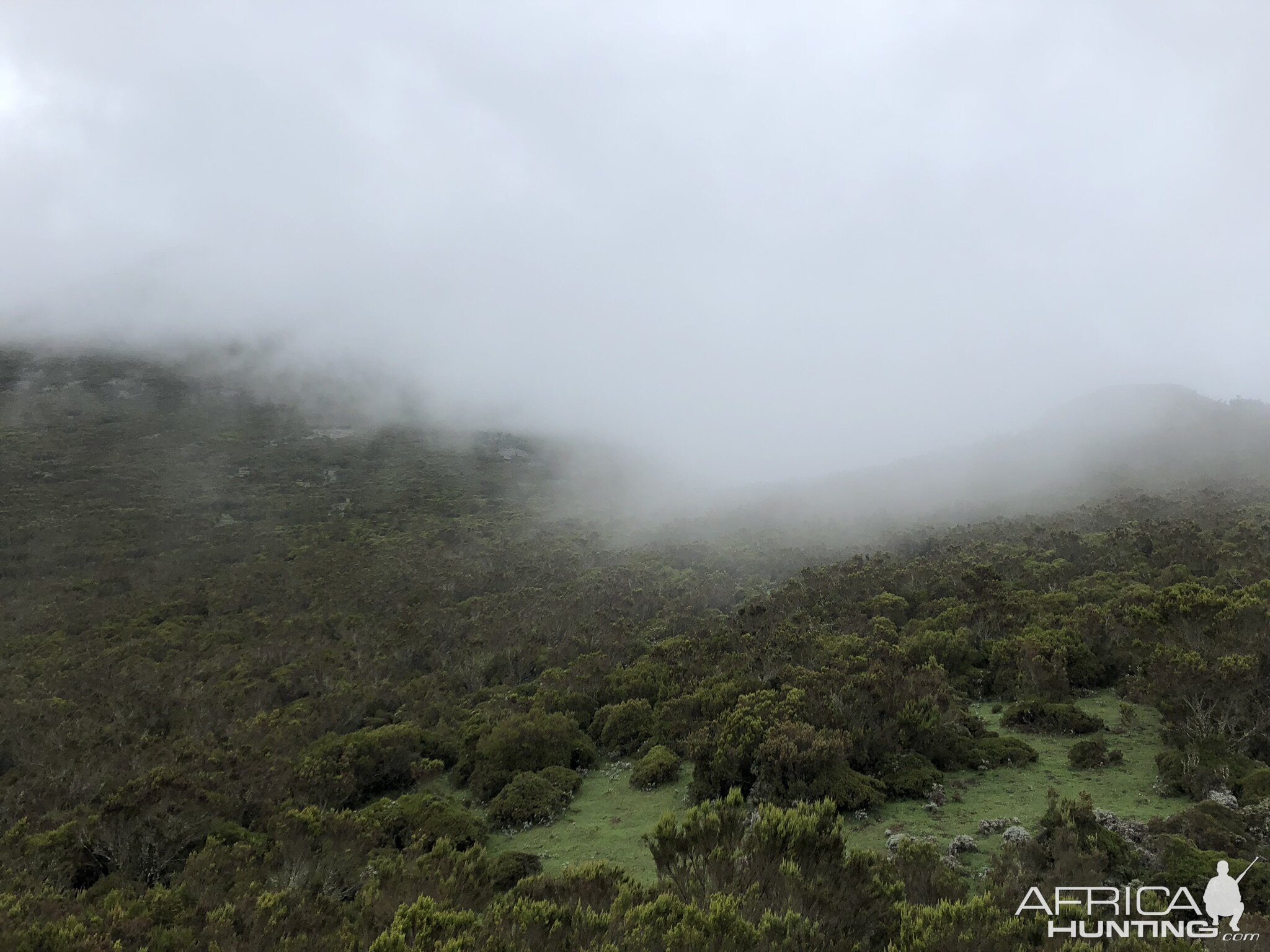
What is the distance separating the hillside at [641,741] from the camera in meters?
5.51

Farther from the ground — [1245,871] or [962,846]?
[1245,871]

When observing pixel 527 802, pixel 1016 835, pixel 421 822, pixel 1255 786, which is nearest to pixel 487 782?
pixel 527 802

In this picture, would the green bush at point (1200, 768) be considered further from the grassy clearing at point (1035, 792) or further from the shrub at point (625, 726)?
the shrub at point (625, 726)

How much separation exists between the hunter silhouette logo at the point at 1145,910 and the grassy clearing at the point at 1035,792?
51.1 inches

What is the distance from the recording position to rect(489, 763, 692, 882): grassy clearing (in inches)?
304

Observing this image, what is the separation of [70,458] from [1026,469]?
76740 millimetres

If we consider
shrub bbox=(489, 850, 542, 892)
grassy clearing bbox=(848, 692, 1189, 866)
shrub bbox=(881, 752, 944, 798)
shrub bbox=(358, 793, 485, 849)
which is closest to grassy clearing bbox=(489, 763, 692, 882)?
shrub bbox=(489, 850, 542, 892)

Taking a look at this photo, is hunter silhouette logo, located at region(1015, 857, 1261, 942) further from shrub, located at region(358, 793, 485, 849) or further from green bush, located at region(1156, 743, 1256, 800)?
shrub, located at region(358, 793, 485, 849)

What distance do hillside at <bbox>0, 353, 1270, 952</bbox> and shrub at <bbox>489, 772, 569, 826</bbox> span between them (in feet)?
0.26

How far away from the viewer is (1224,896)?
4.88 meters

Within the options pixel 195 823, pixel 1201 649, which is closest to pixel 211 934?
pixel 195 823

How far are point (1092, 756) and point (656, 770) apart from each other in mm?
6348

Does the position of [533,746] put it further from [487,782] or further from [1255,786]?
[1255,786]

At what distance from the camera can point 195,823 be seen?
8312mm
